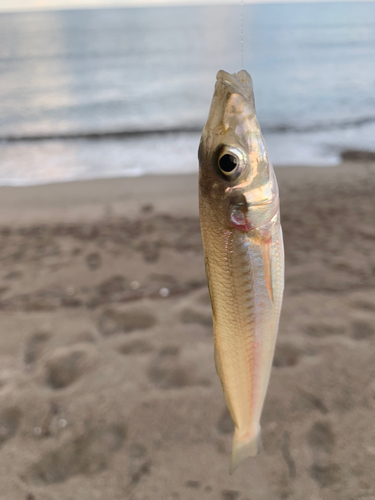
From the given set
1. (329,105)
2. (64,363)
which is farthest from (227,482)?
(329,105)

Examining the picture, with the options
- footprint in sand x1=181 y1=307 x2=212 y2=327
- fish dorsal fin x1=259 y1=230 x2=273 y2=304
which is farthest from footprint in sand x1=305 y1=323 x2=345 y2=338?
fish dorsal fin x1=259 y1=230 x2=273 y2=304

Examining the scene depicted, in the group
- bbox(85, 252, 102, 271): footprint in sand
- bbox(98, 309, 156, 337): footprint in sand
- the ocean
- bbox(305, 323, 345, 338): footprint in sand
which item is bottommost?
the ocean

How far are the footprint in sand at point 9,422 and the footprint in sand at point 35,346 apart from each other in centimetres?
54

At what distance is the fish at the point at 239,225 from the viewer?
1.24m

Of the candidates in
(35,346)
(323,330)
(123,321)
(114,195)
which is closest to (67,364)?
(35,346)

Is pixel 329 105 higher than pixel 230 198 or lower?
lower

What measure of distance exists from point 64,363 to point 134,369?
2.19 ft

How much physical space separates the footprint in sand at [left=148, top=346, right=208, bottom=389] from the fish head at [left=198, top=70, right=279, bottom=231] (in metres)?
2.21

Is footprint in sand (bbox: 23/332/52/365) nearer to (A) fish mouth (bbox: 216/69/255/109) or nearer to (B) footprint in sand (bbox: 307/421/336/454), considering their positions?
(B) footprint in sand (bbox: 307/421/336/454)

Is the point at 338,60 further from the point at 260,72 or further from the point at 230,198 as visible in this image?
the point at 230,198

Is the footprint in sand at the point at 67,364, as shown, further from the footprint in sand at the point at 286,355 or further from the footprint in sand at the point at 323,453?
the footprint in sand at the point at 323,453

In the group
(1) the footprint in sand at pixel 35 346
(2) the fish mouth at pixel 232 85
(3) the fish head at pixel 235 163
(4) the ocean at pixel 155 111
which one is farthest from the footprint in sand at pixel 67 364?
(4) the ocean at pixel 155 111

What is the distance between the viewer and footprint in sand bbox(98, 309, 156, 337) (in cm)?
384

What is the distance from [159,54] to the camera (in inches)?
1730
